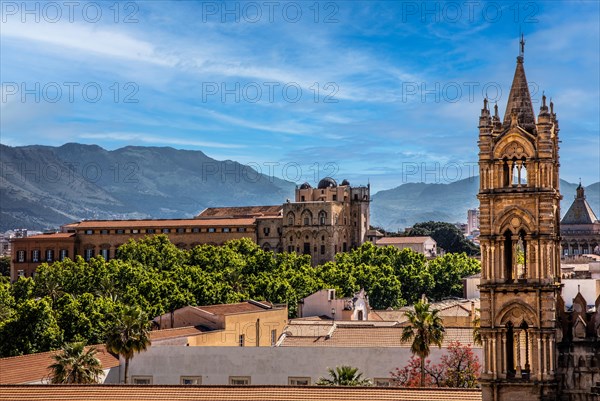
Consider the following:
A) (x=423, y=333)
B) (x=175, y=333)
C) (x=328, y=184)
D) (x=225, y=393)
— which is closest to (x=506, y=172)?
(x=225, y=393)

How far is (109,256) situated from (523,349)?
151 m

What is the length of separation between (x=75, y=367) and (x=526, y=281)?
2678 cm

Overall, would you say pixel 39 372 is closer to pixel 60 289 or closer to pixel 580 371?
pixel 580 371

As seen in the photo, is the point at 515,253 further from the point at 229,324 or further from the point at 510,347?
the point at 229,324

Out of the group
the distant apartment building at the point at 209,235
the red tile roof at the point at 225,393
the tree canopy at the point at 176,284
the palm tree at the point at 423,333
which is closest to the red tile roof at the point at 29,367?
the tree canopy at the point at 176,284

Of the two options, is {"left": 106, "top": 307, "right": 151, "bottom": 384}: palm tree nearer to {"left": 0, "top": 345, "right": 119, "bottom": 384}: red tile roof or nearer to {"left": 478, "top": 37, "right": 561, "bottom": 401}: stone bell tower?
{"left": 0, "top": 345, "right": 119, "bottom": 384}: red tile roof

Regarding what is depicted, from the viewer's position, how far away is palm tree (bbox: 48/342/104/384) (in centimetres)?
4869

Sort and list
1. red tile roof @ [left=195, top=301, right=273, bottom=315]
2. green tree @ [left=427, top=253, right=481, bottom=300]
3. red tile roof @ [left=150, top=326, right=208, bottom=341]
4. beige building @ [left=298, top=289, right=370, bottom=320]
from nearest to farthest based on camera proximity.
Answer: red tile roof @ [left=150, top=326, right=208, bottom=341], red tile roof @ [left=195, top=301, right=273, bottom=315], beige building @ [left=298, top=289, right=370, bottom=320], green tree @ [left=427, top=253, right=481, bottom=300]

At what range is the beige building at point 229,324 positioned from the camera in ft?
222

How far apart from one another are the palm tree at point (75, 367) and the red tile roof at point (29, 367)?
1308 millimetres

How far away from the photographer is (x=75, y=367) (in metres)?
49.0

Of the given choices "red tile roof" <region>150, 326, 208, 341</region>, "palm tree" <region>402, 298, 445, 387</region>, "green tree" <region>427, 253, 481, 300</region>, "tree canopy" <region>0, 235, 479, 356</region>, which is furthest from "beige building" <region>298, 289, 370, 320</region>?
"green tree" <region>427, 253, 481, 300</region>

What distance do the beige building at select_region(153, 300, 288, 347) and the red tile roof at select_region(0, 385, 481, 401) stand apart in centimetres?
2677

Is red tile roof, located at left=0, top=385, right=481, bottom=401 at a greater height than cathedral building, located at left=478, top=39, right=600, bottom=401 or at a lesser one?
lesser
